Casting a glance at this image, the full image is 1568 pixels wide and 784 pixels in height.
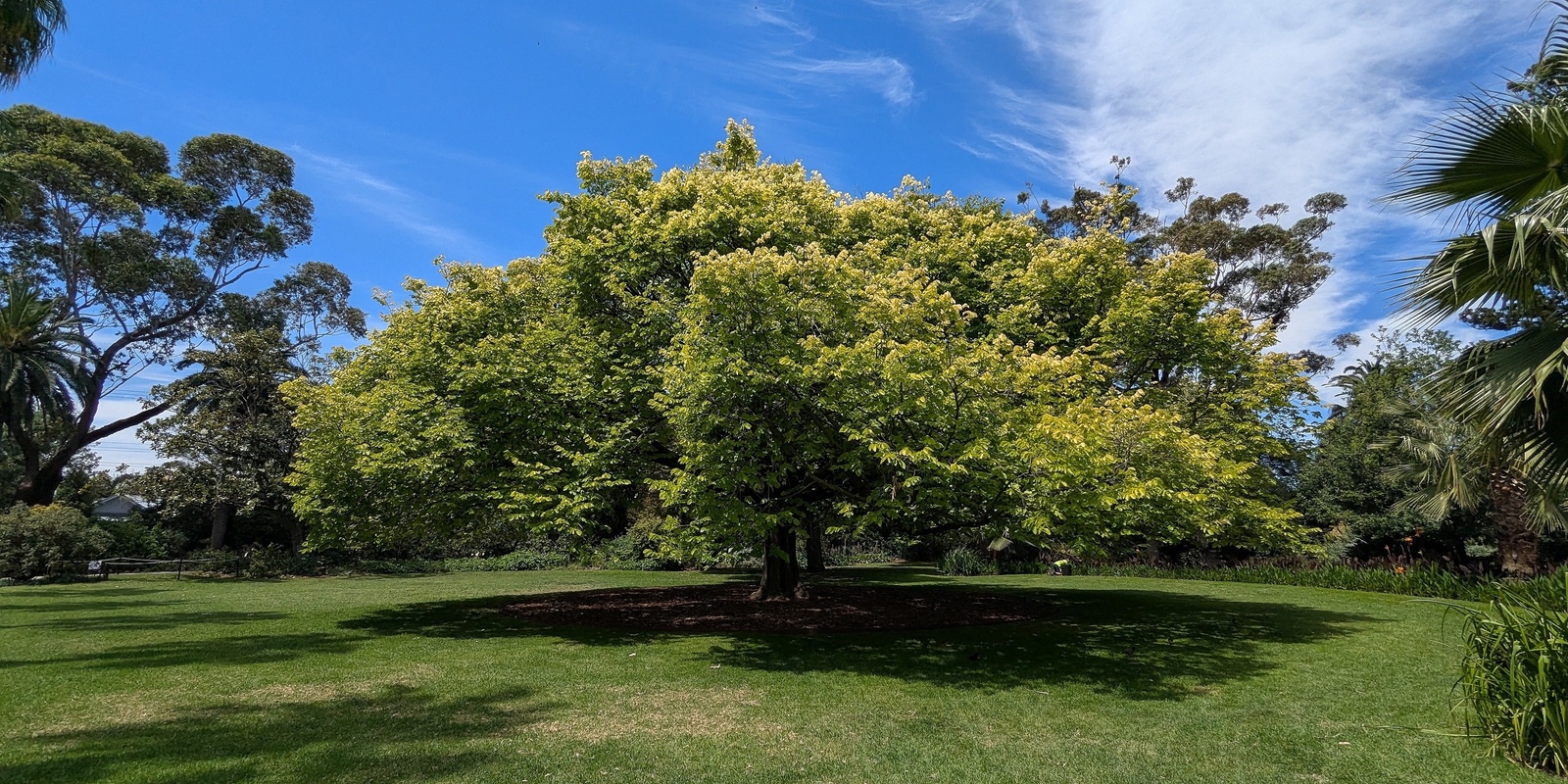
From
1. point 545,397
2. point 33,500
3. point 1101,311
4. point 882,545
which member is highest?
point 1101,311

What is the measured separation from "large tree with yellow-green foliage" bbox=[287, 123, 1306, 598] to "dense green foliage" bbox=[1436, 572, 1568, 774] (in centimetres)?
336

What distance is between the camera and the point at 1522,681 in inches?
239

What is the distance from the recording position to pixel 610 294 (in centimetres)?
1486

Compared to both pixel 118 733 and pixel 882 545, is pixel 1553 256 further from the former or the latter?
pixel 882 545

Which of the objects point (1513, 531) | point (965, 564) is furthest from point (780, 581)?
point (1513, 531)

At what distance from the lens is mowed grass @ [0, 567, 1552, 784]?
6.29m


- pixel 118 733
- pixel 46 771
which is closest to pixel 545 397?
pixel 118 733

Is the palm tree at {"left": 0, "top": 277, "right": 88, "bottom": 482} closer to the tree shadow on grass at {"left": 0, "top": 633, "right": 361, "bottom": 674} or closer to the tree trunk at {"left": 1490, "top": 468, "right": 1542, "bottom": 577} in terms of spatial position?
the tree shadow on grass at {"left": 0, "top": 633, "right": 361, "bottom": 674}

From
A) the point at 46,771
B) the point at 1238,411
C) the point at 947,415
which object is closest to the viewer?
the point at 46,771

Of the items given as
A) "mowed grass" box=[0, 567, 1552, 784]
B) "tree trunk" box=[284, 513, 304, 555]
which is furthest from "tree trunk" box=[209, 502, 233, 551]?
"mowed grass" box=[0, 567, 1552, 784]

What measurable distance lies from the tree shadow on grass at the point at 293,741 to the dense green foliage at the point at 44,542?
25.0 meters

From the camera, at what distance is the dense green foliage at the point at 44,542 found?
24625 millimetres

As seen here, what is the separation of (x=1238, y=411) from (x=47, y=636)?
23.0 meters

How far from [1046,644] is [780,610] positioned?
563 centimetres
